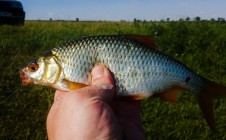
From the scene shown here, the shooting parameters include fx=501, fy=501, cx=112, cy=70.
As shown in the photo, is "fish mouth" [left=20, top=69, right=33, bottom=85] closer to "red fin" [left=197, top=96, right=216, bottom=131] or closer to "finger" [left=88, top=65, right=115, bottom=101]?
"finger" [left=88, top=65, right=115, bottom=101]

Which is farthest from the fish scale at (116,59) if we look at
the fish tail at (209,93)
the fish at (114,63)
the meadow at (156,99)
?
the meadow at (156,99)

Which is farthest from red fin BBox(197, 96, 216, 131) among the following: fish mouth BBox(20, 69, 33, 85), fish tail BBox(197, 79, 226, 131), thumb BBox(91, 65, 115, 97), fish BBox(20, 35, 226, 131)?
fish mouth BBox(20, 69, 33, 85)

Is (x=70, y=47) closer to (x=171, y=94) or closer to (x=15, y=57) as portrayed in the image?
(x=171, y=94)

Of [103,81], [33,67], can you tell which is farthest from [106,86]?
[33,67]

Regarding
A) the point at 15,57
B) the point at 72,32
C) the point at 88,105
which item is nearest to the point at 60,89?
the point at 88,105

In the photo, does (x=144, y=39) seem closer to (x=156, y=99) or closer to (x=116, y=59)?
(x=116, y=59)

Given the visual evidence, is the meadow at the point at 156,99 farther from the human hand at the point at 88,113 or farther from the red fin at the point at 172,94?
the human hand at the point at 88,113
